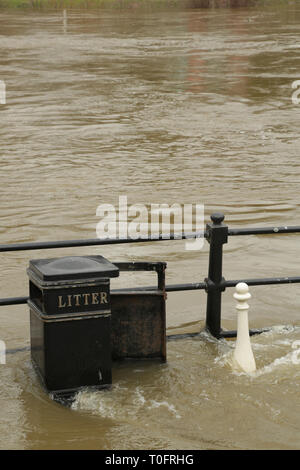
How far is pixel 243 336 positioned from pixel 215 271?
0.71 metres

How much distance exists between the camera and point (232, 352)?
6.80m

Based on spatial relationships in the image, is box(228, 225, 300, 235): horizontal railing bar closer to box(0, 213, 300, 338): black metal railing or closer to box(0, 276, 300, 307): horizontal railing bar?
box(0, 213, 300, 338): black metal railing

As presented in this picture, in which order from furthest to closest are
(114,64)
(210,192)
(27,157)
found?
(114,64) < (27,157) < (210,192)

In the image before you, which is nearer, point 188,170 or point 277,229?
point 277,229

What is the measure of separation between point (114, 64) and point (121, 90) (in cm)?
630

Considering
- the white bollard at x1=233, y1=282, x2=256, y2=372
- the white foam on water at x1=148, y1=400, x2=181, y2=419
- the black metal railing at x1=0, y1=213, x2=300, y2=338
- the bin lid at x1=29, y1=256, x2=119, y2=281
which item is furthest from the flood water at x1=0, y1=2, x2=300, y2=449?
the bin lid at x1=29, y1=256, x2=119, y2=281

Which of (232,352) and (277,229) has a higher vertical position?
(277,229)

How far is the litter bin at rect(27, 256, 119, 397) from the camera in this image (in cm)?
585

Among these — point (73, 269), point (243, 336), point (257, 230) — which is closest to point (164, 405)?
point (243, 336)

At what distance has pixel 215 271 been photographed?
689 centimetres

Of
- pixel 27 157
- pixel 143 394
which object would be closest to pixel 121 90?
pixel 27 157

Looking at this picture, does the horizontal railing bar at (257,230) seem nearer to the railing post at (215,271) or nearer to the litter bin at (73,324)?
A: the railing post at (215,271)

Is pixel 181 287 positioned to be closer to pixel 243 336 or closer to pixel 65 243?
pixel 243 336

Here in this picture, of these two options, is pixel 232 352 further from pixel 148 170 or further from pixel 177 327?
pixel 148 170
